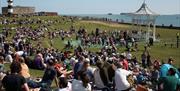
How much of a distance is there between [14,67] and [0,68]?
5.76 m

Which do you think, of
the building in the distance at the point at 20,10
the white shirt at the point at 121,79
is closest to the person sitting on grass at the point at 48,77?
the white shirt at the point at 121,79

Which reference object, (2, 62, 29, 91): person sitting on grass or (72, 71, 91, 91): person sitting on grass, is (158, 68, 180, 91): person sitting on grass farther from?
(2, 62, 29, 91): person sitting on grass

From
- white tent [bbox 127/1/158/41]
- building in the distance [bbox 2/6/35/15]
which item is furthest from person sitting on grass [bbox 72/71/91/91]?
building in the distance [bbox 2/6/35/15]

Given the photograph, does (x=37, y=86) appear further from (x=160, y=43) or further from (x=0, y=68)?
(x=160, y=43)

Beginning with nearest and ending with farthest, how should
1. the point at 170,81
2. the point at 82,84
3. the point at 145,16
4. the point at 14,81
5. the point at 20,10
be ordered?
the point at 14,81
the point at 82,84
the point at 170,81
the point at 145,16
the point at 20,10

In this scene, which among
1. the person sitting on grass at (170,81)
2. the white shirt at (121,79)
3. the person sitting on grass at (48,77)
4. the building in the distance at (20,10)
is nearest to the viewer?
the person sitting on grass at (170,81)

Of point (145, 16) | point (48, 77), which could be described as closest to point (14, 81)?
point (48, 77)

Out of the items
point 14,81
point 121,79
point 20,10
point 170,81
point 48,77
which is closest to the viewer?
point 14,81

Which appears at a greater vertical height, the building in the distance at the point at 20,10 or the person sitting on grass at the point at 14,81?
the person sitting on grass at the point at 14,81

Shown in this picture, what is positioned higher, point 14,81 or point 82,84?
point 14,81

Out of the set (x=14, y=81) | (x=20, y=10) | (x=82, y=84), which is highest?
(x=14, y=81)

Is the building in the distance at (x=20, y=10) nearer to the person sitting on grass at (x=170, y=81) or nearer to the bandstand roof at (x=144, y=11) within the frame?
the bandstand roof at (x=144, y=11)

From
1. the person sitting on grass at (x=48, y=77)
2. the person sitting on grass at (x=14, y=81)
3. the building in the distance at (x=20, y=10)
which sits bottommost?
the building in the distance at (x=20, y=10)

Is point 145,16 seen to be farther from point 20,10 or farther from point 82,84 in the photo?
point 20,10
